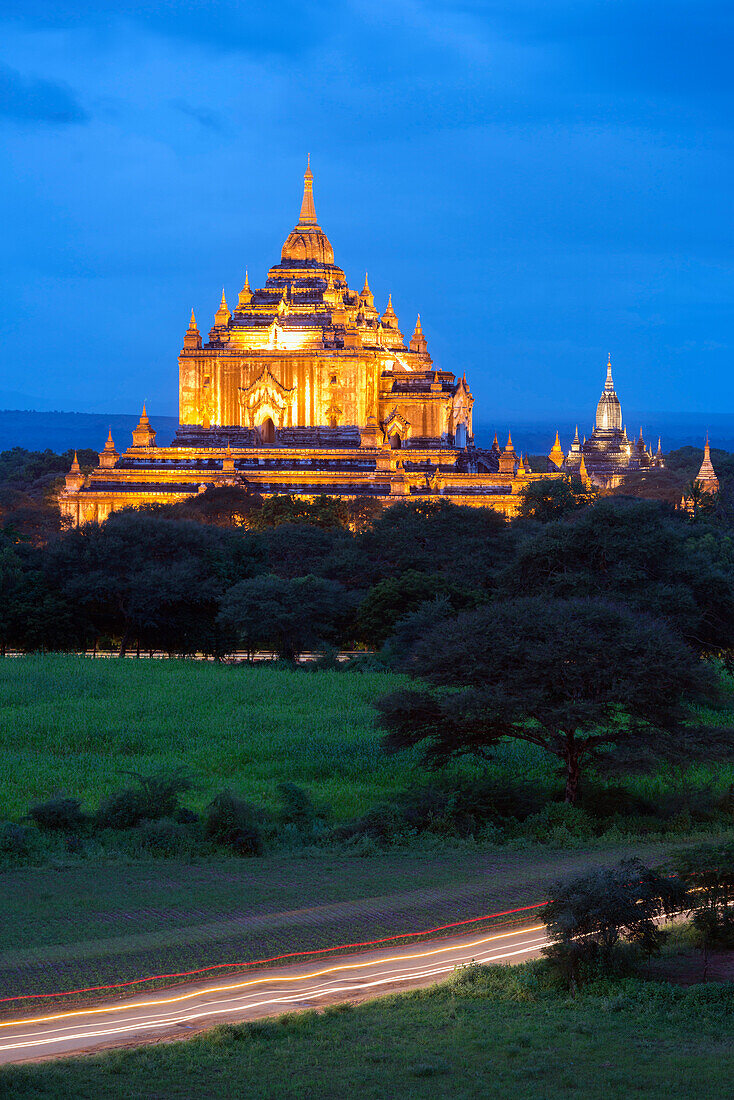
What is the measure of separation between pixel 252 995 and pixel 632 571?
2562 centimetres

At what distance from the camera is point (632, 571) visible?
1575 inches

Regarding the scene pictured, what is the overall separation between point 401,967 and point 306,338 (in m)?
66.7

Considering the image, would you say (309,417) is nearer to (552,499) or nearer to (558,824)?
(552,499)

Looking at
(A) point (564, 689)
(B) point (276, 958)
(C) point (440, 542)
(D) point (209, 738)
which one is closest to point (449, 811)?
(A) point (564, 689)

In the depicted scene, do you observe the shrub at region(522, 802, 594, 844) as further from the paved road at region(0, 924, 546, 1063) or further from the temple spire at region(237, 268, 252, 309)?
the temple spire at region(237, 268, 252, 309)

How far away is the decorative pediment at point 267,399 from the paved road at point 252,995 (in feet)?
210

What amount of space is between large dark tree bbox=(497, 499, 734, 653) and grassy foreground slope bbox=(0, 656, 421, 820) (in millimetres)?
5282

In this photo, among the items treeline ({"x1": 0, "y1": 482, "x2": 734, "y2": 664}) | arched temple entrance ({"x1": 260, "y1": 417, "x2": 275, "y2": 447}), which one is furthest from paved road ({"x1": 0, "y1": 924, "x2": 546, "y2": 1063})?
arched temple entrance ({"x1": 260, "y1": 417, "x2": 275, "y2": 447})

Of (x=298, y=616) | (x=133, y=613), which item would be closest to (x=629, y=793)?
(x=298, y=616)

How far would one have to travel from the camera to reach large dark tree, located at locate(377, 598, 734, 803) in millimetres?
26547

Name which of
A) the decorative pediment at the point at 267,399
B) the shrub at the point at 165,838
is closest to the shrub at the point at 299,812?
the shrub at the point at 165,838

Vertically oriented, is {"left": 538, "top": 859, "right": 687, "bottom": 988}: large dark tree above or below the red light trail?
above

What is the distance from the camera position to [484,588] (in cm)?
4934

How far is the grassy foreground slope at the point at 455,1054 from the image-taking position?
13.7 meters
